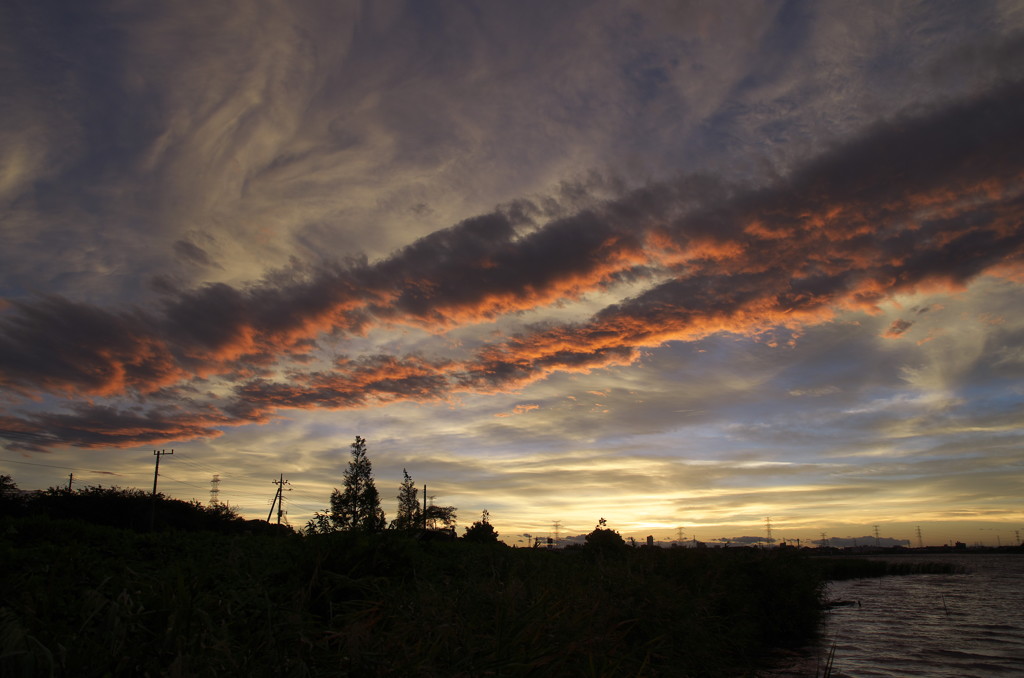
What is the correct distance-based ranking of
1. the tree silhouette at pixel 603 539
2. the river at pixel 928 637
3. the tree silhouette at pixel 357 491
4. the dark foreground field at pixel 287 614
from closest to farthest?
the dark foreground field at pixel 287 614 → the river at pixel 928 637 → the tree silhouette at pixel 603 539 → the tree silhouette at pixel 357 491

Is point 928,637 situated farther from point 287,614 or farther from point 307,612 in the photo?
point 287,614

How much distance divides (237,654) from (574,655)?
3.78 m

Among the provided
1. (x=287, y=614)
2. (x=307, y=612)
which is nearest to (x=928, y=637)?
(x=307, y=612)

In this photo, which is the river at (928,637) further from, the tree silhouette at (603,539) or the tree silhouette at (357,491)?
the tree silhouette at (357,491)

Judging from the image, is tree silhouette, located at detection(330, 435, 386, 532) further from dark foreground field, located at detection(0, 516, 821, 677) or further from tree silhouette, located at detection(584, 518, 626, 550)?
dark foreground field, located at detection(0, 516, 821, 677)

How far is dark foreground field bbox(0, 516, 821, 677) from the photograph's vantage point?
136 inches

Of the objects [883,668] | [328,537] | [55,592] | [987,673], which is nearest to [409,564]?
[328,537]

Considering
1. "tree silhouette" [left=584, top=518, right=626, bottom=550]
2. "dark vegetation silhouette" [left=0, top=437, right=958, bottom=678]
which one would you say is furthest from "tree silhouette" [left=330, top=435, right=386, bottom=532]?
"dark vegetation silhouette" [left=0, top=437, right=958, bottom=678]

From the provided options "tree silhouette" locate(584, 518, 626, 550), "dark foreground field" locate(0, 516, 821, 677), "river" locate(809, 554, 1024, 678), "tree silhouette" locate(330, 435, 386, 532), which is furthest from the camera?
"tree silhouette" locate(330, 435, 386, 532)

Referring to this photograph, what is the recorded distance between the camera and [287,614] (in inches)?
164

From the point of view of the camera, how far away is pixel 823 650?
1016 inches

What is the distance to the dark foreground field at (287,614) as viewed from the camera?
3.47 metres

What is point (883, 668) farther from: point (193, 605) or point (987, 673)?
point (193, 605)

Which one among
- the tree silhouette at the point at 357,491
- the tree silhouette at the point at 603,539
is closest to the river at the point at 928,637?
the tree silhouette at the point at 603,539
